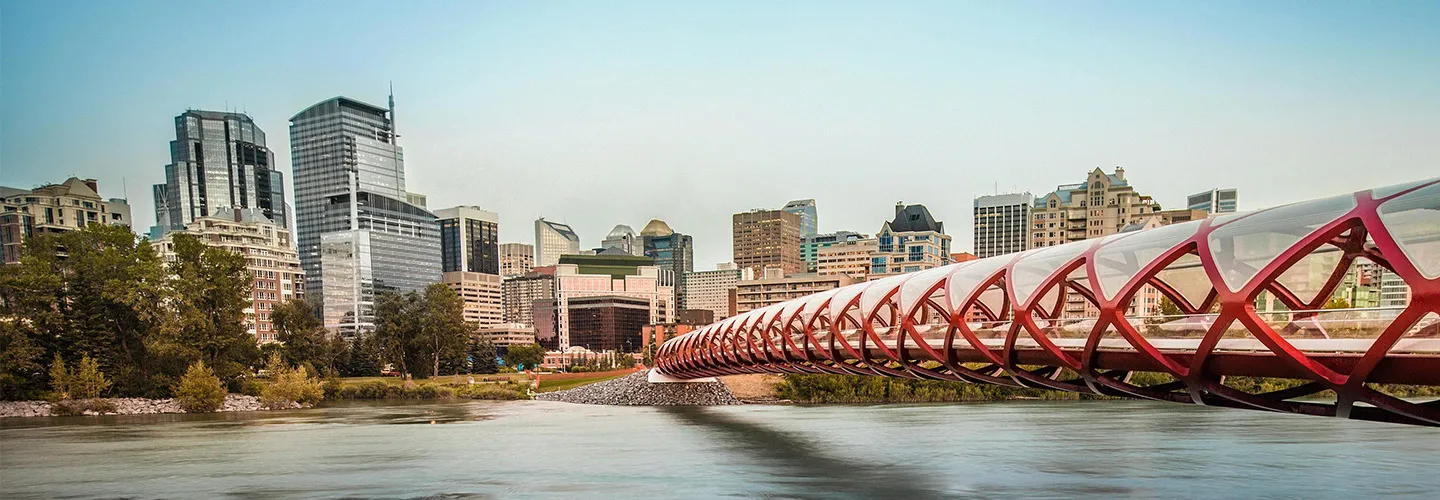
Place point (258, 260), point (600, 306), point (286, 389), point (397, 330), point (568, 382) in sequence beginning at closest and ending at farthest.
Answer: point (286, 389) → point (568, 382) → point (397, 330) → point (258, 260) → point (600, 306)

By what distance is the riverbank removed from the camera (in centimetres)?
4000

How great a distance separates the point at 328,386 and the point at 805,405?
32133mm

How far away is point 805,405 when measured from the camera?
44156 mm

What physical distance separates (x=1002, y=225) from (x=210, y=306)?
115 m

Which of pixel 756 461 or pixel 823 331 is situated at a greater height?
pixel 823 331

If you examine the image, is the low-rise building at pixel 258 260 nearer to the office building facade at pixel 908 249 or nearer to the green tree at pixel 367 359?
the green tree at pixel 367 359

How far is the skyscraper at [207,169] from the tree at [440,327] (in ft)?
446

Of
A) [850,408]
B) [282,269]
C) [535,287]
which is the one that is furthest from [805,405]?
[535,287]

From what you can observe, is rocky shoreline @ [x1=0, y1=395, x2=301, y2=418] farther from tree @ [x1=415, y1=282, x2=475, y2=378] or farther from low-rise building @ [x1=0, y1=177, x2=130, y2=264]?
tree @ [x1=415, y1=282, x2=475, y2=378]

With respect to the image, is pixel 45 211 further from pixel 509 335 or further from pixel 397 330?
pixel 509 335

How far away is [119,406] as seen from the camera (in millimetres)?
42656

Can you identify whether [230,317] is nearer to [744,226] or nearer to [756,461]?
[756,461]

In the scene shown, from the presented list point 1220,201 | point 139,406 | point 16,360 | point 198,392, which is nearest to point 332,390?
point 198,392

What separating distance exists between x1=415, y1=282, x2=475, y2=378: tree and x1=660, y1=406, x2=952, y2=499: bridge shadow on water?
4073cm
